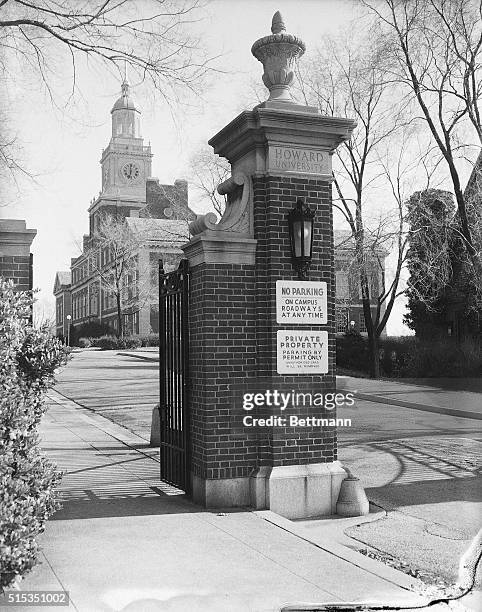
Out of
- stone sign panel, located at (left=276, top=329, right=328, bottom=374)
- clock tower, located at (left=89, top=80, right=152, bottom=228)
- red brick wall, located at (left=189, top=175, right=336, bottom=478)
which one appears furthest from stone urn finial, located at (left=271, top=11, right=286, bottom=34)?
clock tower, located at (left=89, top=80, right=152, bottom=228)

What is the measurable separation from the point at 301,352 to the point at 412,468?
3200 millimetres

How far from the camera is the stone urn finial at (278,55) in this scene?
7.03 meters

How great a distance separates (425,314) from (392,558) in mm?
22956

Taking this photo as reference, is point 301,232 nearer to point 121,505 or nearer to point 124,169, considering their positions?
point 121,505

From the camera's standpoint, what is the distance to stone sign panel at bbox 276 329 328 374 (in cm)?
674

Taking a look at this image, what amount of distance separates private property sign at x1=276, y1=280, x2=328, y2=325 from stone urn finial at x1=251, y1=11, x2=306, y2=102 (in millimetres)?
1863

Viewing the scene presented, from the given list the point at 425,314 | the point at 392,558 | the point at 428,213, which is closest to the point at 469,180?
the point at 428,213

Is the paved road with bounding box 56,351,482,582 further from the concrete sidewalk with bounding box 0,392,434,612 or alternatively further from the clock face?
the clock face

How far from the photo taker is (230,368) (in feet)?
22.1

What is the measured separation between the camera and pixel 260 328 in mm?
6793

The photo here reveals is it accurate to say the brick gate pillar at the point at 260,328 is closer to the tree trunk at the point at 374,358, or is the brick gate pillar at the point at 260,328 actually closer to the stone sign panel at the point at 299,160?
the stone sign panel at the point at 299,160

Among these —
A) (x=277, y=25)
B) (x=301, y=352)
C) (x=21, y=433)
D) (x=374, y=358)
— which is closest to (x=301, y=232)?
(x=301, y=352)

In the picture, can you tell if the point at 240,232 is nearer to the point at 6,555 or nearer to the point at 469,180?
the point at 6,555

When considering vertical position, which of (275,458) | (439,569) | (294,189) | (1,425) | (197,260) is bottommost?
(439,569)
